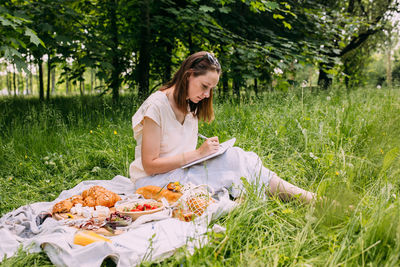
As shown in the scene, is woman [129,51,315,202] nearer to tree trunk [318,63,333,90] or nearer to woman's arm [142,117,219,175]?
woman's arm [142,117,219,175]

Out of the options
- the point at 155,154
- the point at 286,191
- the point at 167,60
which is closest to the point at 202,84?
the point at 155,154

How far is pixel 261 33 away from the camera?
6219mm

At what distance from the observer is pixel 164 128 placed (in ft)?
8.50

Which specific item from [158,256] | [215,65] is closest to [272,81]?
[215,65]

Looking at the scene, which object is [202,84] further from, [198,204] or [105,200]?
[105,200]

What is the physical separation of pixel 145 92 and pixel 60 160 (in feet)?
9.37

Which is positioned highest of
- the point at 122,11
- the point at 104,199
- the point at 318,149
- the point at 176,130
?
the point at 122,11

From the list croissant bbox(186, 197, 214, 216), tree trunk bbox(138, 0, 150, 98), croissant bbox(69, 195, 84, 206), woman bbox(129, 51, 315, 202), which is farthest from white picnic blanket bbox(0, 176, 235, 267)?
A: tree trunk bbox(138, 0, 150, 98)

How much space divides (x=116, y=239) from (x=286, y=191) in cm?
126

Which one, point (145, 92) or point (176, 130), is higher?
point (176, 130)

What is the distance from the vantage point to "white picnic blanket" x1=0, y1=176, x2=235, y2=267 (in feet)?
5.29

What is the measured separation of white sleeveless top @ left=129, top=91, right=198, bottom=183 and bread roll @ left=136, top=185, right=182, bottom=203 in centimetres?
22

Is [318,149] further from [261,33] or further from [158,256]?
[261,33]

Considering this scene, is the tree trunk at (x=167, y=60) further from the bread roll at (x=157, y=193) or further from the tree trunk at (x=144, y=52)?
the bread roll at (x=157, y=193)
